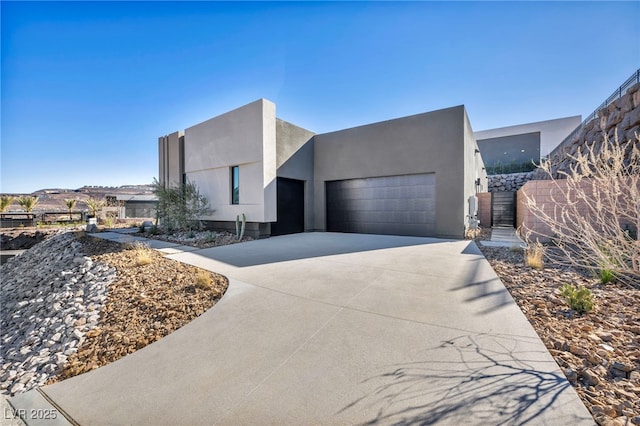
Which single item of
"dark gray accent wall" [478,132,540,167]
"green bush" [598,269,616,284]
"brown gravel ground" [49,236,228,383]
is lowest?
"brown gravel ground" [49,236,228,383]

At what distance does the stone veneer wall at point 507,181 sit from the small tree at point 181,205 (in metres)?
20.5

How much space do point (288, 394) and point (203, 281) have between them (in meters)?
2.66

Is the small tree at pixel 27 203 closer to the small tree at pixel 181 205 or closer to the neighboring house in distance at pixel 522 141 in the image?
the small tree at pixel 181 205

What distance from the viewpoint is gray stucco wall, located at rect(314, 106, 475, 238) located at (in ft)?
28.8

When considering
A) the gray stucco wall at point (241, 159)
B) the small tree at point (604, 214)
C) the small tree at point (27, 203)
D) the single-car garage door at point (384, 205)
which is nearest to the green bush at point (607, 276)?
the small tree at point (604, 214)

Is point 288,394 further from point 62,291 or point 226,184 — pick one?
point 226,184

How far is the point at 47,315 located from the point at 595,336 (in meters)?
7.06

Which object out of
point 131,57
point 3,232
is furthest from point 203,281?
point 3,232

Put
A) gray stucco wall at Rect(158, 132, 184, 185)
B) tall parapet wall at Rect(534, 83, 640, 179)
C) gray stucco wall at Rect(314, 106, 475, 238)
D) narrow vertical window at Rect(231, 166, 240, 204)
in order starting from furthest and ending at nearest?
gray stucco wall at Rect(158, 132, 184, 185), narrow vertical window at Rect(231, 166, 240, 204), gray stucco wall at Rect(314, 106, 475, 238), tall parapet wall at Rect(534, 83, 640, 179)

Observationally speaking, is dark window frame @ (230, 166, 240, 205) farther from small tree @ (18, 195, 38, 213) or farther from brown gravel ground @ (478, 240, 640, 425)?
small tree @ (18, 195, 38, 213)

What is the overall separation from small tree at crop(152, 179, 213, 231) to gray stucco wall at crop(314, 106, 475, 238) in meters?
4.95

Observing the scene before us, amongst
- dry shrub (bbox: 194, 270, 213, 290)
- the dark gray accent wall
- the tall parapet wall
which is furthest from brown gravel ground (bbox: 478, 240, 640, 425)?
the dark gray accent wall

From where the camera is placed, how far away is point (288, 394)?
1.74m

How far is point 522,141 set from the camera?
23.8 m
